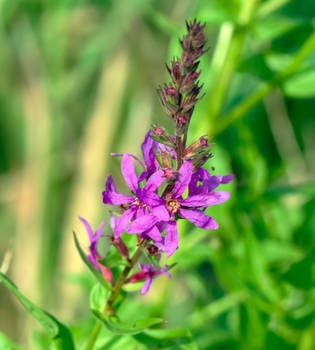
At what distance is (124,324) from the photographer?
4.56 feet

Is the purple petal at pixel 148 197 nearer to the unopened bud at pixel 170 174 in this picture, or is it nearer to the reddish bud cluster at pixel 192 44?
the unopened bud at pixel 170 174

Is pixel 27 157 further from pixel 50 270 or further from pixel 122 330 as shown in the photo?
pixel 122 330

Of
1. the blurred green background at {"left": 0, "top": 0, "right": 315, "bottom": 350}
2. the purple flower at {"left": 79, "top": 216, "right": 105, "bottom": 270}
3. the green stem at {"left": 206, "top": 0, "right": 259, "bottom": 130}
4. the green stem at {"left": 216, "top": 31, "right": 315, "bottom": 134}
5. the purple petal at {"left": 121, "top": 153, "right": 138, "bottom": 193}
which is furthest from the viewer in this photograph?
the blurred green background at {"left": 0, "top": 0, "right": 315, "bottom": 350}

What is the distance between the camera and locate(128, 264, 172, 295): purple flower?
133 centimetres

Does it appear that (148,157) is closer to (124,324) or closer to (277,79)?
(124,324)

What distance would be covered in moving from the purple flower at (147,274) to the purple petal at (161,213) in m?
0.20

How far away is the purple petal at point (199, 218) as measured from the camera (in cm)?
121

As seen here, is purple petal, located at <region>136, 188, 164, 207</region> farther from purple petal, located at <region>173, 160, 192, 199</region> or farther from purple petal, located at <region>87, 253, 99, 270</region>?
purple petal, located at <region>87, 253, 99, 270</region>

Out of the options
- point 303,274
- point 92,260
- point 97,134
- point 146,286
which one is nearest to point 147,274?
point 146,286

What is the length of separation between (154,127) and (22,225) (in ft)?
8.60

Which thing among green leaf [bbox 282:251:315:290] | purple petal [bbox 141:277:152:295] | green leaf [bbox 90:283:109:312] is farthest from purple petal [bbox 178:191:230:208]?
green leaf [bbox 282:251:315:290]

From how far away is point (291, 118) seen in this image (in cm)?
345

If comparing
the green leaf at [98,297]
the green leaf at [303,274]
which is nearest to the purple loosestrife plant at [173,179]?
the green leaf at [98,297]

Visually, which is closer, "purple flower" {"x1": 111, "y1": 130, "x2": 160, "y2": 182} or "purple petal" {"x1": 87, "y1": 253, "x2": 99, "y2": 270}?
"purple flower" {"x1": 111, "y1": 130, "x2": 160, "y2": 182}
